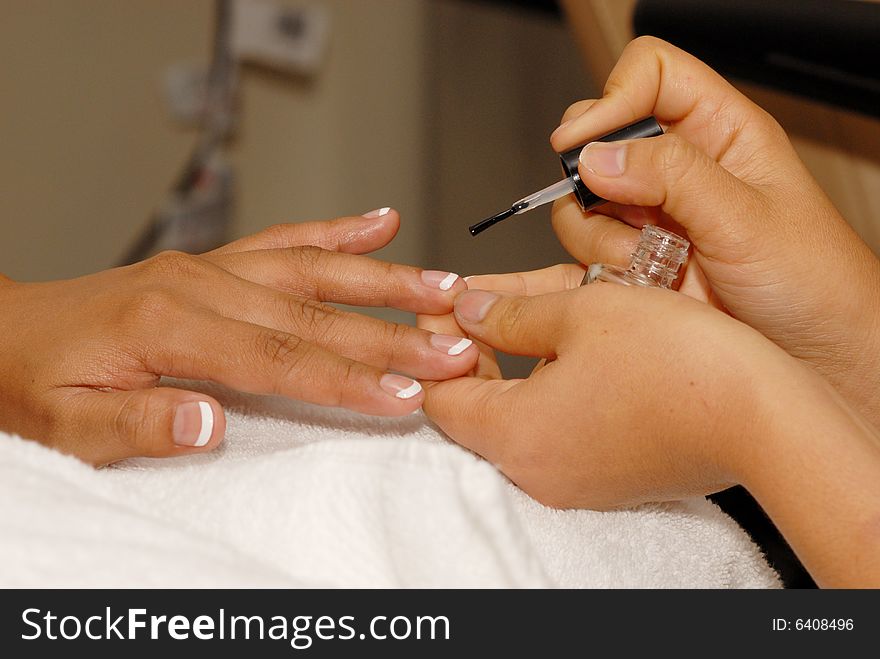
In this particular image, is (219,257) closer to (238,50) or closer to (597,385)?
(597,385)

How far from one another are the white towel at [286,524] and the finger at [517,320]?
0.14 metres

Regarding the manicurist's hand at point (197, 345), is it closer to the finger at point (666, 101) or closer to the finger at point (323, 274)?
the finger at point (323, 274)

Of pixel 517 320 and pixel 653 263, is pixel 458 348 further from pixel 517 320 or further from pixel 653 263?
pixel 653 263

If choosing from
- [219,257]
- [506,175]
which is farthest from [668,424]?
[506,175]

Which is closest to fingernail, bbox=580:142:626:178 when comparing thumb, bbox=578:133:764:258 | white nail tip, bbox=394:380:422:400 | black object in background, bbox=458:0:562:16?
thumb, bbox=578:133:764:258

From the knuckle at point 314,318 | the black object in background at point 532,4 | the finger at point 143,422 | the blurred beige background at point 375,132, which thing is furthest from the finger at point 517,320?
the black object in background at point 532,4

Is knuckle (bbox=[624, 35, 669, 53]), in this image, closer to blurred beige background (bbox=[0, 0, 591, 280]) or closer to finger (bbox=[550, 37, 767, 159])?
finger (bbox=[550, 37, 767, 159])

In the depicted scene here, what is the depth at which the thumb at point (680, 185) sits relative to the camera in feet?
1.99

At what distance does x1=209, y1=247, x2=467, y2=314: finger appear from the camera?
697 millimetres

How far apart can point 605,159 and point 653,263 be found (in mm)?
88

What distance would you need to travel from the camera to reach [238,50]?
5.43 feet

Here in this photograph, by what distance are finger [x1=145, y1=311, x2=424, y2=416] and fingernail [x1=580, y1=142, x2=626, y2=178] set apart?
0.71 feet

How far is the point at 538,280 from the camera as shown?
0.75m
